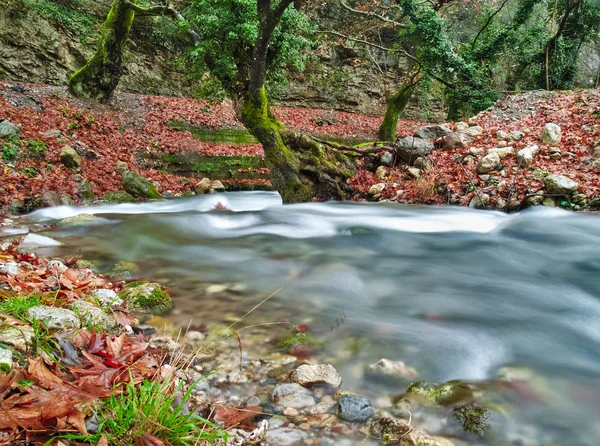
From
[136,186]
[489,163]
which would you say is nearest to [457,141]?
[489,163]

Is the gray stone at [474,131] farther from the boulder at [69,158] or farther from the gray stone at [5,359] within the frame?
the gray stone at [5,359]

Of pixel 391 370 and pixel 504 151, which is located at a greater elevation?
pixel 504 151

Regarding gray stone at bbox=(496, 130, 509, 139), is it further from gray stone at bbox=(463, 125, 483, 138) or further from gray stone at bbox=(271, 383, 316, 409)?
gray stone at bbox=(271, 383, 316, 409)

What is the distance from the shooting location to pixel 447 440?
189 cm

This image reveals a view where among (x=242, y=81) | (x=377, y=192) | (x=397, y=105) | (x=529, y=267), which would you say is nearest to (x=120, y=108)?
(x=242, y=81)

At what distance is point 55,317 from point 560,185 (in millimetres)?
7800

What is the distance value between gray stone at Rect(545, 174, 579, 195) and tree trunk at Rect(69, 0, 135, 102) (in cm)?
1192

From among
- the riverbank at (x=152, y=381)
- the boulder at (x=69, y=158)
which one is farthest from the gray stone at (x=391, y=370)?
the boulder at (x=69, y=158)

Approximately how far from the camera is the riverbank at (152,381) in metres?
→ 1.50

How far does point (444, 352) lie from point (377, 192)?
6.72 m

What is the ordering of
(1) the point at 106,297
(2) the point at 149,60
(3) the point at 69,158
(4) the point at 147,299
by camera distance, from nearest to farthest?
(1) the point at 106,297 < (4) the point at 147,299 < (3) the point at 69,158 < (2) the point at 149,60

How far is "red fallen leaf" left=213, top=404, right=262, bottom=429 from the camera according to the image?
190 cm

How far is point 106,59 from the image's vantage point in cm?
1259

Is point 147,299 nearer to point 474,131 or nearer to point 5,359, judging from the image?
point 5,359
